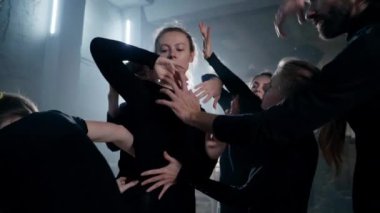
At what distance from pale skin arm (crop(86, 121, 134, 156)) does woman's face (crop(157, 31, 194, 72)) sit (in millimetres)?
465

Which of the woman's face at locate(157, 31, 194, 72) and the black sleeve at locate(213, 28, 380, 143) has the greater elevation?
the woman's face at locate(157, 31, 194, 72)

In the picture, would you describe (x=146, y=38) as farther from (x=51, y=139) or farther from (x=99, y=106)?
(x=51, y=139)

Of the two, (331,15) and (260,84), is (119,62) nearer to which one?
(331,15)

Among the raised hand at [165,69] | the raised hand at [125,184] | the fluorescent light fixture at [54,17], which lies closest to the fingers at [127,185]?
the raised hand at [125,184]

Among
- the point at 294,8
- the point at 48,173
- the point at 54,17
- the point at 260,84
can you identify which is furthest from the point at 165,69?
the point at 54,17

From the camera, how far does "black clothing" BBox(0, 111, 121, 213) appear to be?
0.69m

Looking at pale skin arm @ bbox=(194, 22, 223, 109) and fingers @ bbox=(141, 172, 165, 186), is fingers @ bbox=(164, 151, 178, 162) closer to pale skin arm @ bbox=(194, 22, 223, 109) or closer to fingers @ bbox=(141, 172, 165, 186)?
fingers @ bbox=(141, 172, 165, 186)

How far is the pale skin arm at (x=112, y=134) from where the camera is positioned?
117cm

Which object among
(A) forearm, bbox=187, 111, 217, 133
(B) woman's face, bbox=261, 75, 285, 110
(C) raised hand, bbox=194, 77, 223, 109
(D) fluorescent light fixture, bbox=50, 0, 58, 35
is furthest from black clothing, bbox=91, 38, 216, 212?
(D) fluorescent light fixture, bbox=50, 0, 58, 35

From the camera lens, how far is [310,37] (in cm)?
640

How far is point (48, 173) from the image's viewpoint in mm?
700

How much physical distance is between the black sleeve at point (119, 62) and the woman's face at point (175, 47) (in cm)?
28

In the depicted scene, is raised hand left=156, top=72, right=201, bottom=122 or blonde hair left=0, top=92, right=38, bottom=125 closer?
blonde hair left=0, top=92, right=38, bottom=125

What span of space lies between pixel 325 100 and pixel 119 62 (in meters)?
0.75
